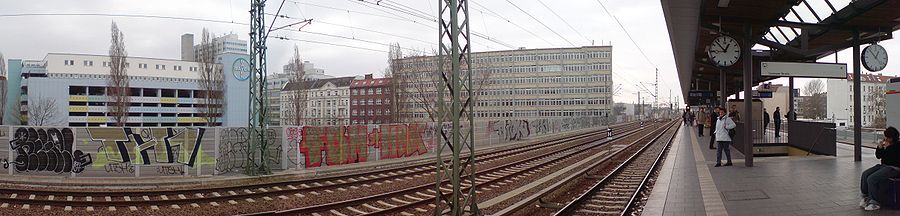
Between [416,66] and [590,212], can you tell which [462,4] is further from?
[416,66]

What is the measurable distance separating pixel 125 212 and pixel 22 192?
4131mm

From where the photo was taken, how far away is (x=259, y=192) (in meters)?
13.0

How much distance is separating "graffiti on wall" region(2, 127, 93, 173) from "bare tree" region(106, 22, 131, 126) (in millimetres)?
36553

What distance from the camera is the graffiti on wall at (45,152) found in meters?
16.3

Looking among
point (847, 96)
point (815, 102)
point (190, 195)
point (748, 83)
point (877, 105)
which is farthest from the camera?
point (815, 102)

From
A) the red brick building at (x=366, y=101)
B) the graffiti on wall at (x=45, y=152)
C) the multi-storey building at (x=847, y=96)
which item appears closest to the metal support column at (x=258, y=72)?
the graffiti on wall at (x=45, y=152)

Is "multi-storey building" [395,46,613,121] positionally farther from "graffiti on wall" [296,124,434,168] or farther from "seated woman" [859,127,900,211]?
"seated woman" [859,127,900,211]

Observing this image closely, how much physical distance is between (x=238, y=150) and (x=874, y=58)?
1772 cm

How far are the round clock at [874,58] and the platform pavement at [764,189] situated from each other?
2340mm

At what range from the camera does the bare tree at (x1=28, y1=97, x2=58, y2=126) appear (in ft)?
191

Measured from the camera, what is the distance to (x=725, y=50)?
13070mm

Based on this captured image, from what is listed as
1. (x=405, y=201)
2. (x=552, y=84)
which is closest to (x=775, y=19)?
(x=405, y=201)

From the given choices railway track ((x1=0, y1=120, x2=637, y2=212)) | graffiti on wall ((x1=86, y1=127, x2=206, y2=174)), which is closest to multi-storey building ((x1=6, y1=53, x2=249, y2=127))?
graffiti on wall ((x1=86, y1=127, x2=206, y2=174))

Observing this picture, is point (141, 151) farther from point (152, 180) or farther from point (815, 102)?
point (815, 102)
